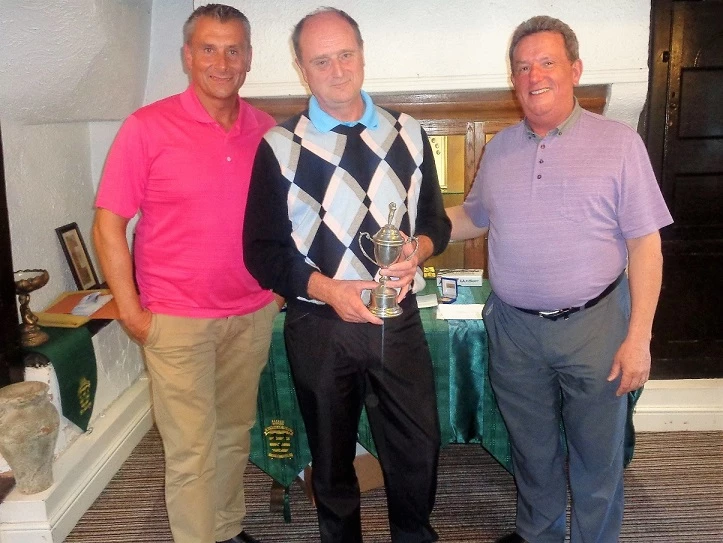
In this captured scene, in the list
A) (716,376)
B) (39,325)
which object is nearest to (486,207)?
(39,325)

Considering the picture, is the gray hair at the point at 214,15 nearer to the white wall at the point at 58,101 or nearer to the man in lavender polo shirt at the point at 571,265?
the white wall at the point at 58,101

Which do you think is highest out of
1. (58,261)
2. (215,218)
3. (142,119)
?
(142,119)

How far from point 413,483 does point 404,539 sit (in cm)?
20

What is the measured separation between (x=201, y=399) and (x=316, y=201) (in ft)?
2.31

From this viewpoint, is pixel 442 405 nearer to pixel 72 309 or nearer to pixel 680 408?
pixel 680 408

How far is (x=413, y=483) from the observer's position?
181 centimetres

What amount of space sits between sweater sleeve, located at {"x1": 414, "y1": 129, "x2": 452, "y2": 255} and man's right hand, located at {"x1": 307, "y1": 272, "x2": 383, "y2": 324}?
0.30 m

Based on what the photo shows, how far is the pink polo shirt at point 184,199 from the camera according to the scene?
177cm

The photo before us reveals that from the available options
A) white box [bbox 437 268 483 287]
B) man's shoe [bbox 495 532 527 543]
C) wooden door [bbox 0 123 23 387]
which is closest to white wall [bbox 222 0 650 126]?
white box [bbox 437 268 483 287]

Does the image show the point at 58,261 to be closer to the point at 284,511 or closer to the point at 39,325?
the point at 39,325

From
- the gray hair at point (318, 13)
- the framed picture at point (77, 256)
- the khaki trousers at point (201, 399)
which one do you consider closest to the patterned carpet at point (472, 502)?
the khaki trousers at point (201, 399)

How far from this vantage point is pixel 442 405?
238 cm

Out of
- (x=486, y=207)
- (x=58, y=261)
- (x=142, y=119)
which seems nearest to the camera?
(x=142, y=119)

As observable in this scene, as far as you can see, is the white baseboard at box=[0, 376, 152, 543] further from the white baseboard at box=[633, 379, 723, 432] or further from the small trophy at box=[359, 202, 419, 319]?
the white baseboard at box=[633, 379, 723, 432]
